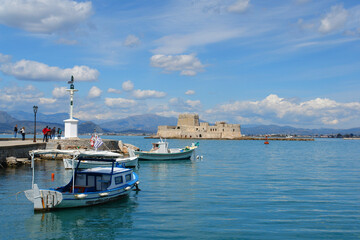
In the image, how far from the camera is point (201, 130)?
147 meters

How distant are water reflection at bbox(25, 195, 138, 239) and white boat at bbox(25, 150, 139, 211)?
0.33 m

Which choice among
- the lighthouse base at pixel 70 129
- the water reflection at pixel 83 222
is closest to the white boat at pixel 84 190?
the water reflection at pixel 83 222

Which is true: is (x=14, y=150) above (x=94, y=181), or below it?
above

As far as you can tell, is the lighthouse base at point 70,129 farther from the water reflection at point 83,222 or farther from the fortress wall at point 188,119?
the fortress wall at point 188,119

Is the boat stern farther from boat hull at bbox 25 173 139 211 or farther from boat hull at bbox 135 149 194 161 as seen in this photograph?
boat hull at bbox 135 149 194 161

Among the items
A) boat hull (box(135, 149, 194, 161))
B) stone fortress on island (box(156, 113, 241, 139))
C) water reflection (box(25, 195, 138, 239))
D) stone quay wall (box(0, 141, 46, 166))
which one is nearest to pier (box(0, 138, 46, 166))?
stone quay wall (box(0, 141, 46, 166))

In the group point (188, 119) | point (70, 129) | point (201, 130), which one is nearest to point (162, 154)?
point (70, 129)

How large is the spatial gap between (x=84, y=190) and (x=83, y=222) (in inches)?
107

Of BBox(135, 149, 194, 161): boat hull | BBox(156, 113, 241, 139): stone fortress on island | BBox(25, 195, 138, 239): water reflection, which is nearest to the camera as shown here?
BBox(25, 195, 138, 239): water reflection

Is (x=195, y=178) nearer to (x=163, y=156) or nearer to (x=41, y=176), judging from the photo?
(x=41, y=176)

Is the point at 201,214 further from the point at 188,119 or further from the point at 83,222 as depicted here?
the point at 188,119

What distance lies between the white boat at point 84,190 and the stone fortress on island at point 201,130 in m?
129

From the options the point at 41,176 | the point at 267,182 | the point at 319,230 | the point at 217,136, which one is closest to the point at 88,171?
the point at 41,176

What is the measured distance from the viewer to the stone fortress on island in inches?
5768
